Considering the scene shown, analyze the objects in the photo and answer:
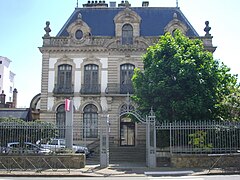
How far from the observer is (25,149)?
17.9 m

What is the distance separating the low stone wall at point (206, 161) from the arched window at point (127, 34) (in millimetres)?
14880

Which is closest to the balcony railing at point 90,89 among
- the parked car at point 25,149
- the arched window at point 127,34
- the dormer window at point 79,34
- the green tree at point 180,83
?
the dormer window at point 79,34

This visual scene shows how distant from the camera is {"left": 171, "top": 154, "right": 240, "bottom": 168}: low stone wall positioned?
1711cm

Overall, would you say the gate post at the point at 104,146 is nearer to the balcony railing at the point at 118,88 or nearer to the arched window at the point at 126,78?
the balcony railing at the point at 118,88

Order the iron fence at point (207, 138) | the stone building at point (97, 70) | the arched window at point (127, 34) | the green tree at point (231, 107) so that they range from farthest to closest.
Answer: the arched window at point (127, 34) < the stone building at point (97, 70) < the green tree at point (231, 107) < the iron fence at point (207, 138)

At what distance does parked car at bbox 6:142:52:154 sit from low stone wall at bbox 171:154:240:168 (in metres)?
7.03

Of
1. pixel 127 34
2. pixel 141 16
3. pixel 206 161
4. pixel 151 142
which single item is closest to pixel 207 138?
pixel 206 161

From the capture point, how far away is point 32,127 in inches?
709

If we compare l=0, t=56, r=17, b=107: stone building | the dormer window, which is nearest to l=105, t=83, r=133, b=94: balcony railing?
the dormer window

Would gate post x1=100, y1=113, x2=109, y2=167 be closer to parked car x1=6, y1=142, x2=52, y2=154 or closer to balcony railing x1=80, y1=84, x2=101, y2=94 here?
parked car x1=6, y1=142, x2=52, y2=154

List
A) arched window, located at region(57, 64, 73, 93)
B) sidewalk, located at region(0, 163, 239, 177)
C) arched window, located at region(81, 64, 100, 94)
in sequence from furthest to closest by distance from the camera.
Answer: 1. arched window, located at region(57, 64, 73, 93)
2. arched window, located at region(81, 64, 100, 94)
3. sidewalk, located at region(0, 163, 239, 177)

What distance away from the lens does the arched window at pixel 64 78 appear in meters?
28.9

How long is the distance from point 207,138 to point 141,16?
17.0m

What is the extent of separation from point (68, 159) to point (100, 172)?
2.20 meters
